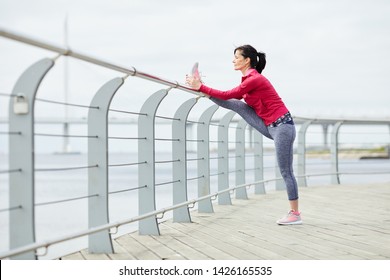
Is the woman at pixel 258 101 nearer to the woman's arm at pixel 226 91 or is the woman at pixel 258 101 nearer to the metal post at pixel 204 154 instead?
the woman's arm at pixel 226 91

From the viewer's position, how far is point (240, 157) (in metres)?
5.82

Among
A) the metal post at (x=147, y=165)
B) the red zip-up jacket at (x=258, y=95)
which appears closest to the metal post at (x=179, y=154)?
the red zip-up jacket at (x=258, y=95)

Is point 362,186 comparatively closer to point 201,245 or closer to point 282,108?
point 282,108

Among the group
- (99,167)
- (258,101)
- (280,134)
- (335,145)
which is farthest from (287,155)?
(335,145)

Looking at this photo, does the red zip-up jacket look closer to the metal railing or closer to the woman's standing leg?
the woman's standing leg

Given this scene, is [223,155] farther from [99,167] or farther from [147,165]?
[99,167]

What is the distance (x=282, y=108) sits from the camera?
3.75 metres

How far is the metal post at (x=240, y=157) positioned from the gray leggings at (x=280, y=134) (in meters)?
1.91

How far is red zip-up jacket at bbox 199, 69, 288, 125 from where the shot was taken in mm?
3611

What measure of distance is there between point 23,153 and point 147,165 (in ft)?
4.07

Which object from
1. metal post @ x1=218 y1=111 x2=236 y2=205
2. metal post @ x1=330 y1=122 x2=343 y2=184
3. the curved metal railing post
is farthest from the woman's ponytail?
metal post @ x1=330 y1=122 x2=343 y2=184

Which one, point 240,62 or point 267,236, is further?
point 240,62
